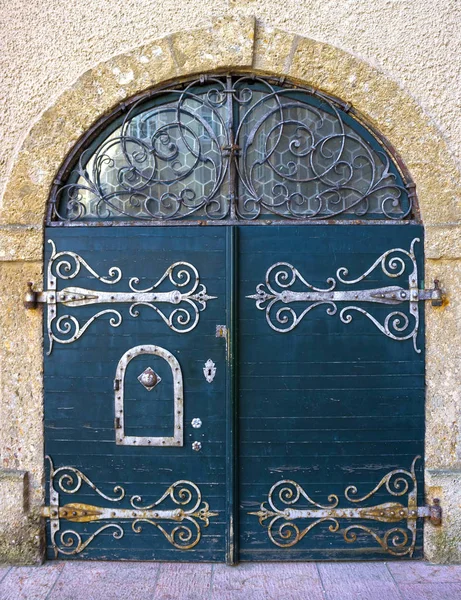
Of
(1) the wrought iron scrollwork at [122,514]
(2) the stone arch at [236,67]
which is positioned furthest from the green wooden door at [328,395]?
(2) the stone arch at [236,67]

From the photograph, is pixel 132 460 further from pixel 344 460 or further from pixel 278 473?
pixel 344 460

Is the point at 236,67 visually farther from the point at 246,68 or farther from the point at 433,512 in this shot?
the point at 433,512

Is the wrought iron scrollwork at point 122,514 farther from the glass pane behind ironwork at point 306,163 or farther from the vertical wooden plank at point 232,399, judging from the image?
the glass pane behind ironwork at point 306,163

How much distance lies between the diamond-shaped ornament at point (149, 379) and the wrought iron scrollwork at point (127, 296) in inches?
11.4

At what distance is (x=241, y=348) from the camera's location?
3.45 m

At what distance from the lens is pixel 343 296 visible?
3432mm

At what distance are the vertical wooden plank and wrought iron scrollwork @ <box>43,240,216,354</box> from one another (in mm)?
160

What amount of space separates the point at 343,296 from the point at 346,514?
129 cm

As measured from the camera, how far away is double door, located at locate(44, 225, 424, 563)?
344 cm

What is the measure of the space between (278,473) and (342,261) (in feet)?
4.32

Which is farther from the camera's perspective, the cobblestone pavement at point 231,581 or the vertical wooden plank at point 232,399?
the vertical wooden plank at point 232,399

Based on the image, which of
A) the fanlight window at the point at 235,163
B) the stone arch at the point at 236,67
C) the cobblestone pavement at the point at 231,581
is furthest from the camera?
the fanlight window at the point at 235,163

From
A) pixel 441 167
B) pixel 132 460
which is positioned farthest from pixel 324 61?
pixel 132 460

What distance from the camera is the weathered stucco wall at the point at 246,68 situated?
3365 mm
